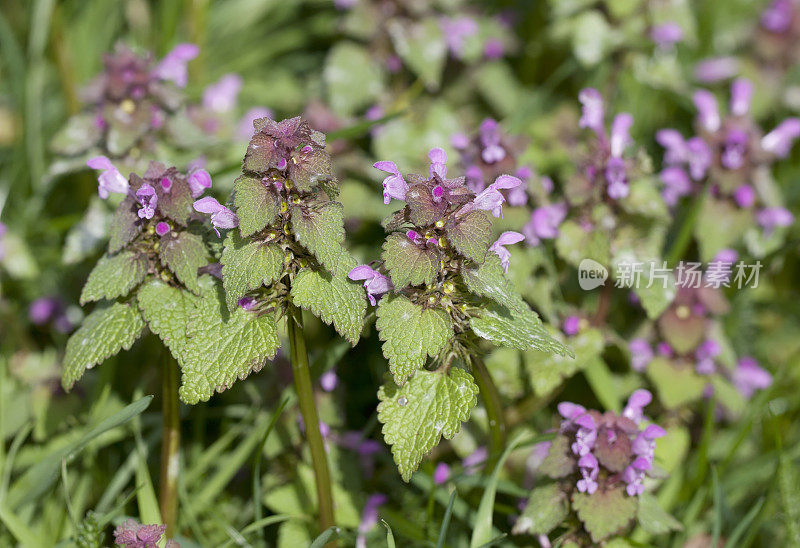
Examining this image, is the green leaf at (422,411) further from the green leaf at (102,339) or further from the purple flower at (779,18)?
the purple flower at (779,18)

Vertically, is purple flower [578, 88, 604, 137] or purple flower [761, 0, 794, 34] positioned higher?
purple flower [578, 88, 604, 137]

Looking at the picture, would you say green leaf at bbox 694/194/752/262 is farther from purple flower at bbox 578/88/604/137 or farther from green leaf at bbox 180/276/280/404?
green leaf at bbox 180/276/280/404

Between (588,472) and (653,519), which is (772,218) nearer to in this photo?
(653,519)

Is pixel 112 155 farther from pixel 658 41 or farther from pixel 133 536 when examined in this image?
pixel 658 41

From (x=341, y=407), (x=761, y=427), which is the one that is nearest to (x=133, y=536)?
(x=341, y=407)

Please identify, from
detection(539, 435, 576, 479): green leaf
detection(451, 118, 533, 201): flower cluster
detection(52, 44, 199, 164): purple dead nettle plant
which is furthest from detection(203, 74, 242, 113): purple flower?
detection(539, 435, 576, 479): green leaf

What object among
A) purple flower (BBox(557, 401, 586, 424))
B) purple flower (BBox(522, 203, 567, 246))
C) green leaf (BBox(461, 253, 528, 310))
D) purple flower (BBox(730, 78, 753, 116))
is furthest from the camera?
purple flower (BBox(730, 78, 753, 116))

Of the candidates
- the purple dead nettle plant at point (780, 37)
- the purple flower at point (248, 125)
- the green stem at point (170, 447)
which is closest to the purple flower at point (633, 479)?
the green stem at point (170, 447)
